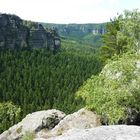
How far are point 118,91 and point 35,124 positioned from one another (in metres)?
14.9

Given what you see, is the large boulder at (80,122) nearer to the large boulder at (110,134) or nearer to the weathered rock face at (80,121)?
the weathered rock face at (80,121)

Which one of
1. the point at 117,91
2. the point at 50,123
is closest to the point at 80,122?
the point at 50,123

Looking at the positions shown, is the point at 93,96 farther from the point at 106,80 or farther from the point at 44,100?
the point at 44,100

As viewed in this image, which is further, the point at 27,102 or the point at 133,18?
the point at 27,102

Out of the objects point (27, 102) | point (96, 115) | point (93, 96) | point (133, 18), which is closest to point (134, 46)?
point (133, 18)

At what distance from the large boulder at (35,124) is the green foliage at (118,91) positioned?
10.8 m

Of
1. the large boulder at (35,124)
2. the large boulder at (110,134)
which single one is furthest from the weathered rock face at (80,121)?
the large boulder at (110,134)

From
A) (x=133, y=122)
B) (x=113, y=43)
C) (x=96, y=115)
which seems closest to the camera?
(x=133, y=122)

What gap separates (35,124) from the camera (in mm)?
44438

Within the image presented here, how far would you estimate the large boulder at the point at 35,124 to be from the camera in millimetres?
44156

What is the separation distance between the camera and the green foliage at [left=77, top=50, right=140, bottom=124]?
32.5 metres

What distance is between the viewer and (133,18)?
63062 mm

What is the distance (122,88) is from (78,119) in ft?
25.1

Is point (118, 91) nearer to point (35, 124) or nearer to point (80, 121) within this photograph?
point (80, 121)
